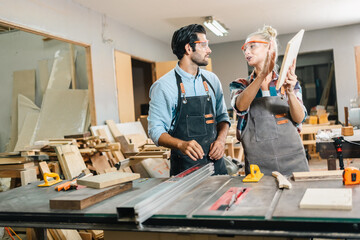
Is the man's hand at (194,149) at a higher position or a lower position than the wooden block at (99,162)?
higher

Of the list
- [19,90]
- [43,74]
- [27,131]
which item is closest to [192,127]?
[27,131]

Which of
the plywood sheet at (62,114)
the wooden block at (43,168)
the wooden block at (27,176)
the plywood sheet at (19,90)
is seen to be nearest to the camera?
the wooden block at (27,176)

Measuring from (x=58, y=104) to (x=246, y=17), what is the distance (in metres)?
4.17

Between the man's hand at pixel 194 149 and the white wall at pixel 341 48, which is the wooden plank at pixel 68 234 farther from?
the white wall at pixel 341 48

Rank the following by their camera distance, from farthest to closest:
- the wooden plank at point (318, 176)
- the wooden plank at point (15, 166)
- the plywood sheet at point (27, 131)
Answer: the plywood sheet at point (27, 131), the wooden plank at point (15, 166), the wooden plank at point (318, 176)

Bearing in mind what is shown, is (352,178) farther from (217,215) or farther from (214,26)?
(214,26)

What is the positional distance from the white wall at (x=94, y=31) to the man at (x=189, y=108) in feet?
9.12

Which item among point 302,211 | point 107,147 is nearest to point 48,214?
point 302,211

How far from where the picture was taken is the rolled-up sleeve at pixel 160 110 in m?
2.21

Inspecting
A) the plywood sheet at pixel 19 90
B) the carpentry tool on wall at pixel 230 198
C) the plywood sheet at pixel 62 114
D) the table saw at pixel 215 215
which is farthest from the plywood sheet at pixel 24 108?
the carpentry tool on wall at pixel 230 198

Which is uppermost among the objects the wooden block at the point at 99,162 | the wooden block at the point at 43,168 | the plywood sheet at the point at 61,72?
the plywood sheet at the point at 61,72

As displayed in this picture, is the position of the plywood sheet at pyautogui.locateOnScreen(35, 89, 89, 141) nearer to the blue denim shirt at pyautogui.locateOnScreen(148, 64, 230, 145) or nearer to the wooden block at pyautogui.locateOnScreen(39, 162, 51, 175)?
the wooden block at pyautogui.locateOnScreen(39, 162, 51, 175)

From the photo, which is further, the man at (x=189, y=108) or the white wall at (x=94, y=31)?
the white wall at (x=94, y=31)

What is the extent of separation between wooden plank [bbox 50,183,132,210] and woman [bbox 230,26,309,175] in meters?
0.94
